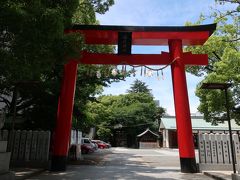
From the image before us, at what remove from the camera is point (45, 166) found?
12945mm

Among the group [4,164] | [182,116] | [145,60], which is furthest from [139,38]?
[4,164]

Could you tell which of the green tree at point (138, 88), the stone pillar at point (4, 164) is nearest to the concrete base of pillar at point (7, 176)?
the stone pillar at point (4, 164)

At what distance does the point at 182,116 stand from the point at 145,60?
304cm

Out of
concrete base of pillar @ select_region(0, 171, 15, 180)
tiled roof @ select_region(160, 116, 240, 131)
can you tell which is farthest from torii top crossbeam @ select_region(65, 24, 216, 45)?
tiled roof @ select_region(160, 116, 240, 131)

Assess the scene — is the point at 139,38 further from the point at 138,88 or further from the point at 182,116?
the point at 138,88

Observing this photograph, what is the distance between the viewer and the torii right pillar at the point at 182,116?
1216 cm

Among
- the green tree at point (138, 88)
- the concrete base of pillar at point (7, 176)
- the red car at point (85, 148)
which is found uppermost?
the green tree at point (138, 88)

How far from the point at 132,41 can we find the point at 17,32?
710 centimetres

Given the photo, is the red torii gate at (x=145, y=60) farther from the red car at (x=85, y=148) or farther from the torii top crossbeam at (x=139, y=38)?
the red car at (x=85, y=148)

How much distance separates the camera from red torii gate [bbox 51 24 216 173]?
40.3ft

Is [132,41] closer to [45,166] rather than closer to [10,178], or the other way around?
[45,166]

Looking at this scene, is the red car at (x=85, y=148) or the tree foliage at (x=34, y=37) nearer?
the tree foliage at (x=34, y=37)

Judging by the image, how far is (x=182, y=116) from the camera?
1236cm

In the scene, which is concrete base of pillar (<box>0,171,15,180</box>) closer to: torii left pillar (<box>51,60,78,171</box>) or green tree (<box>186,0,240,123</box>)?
torii left pillar (<box>51,60,78,171</box>)
